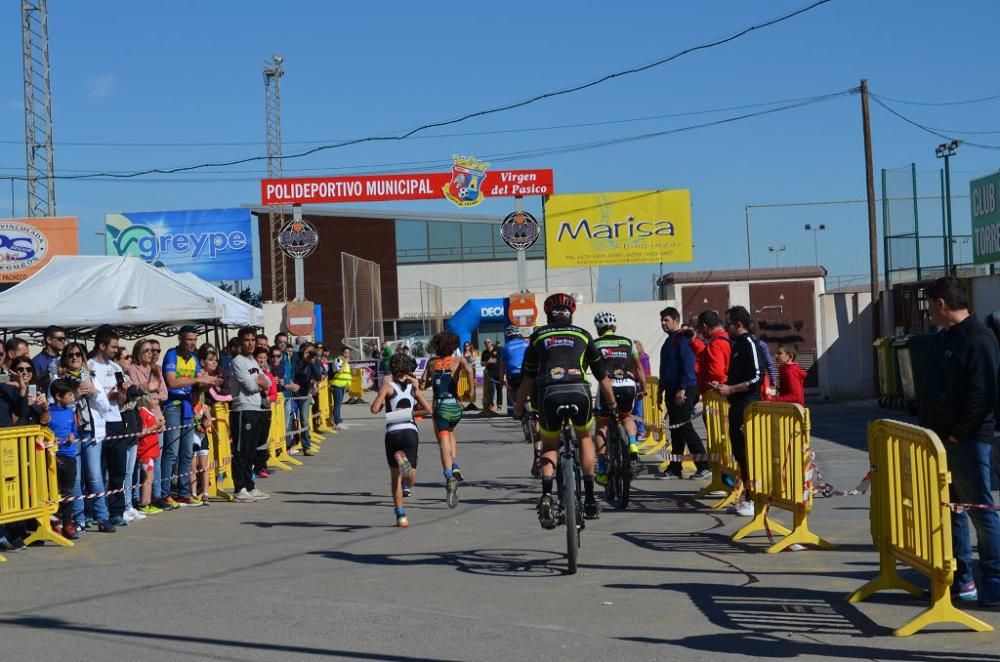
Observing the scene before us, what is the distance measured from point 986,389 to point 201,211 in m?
42.8

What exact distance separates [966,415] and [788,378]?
224 inches

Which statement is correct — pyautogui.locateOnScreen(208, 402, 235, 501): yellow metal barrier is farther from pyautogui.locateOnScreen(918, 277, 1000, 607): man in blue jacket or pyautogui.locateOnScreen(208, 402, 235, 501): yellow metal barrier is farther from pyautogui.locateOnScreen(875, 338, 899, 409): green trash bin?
pyautogui.locateOnScreen(875, 338, 899, 409): green trash bin

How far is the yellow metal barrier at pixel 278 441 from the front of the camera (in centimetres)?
1966

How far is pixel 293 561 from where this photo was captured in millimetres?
10062

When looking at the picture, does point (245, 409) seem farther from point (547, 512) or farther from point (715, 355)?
point (547, 512)

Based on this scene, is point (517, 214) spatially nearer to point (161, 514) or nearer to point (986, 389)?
point (161, 514)

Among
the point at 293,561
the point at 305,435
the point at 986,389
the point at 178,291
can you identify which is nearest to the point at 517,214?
the point at 305,435

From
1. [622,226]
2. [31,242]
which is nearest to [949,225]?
[622,226]

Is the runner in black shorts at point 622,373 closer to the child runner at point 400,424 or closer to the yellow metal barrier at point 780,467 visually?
the child runner at point 400,424

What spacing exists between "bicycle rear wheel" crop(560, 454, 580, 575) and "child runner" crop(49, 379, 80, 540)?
5.20 meters

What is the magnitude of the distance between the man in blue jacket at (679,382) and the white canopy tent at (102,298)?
23.3 feet

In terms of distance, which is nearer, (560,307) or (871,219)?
(560,307)

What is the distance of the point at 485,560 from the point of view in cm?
981

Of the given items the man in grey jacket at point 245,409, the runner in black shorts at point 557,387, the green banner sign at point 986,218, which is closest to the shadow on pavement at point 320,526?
the man in grey jacket at point 245,409
